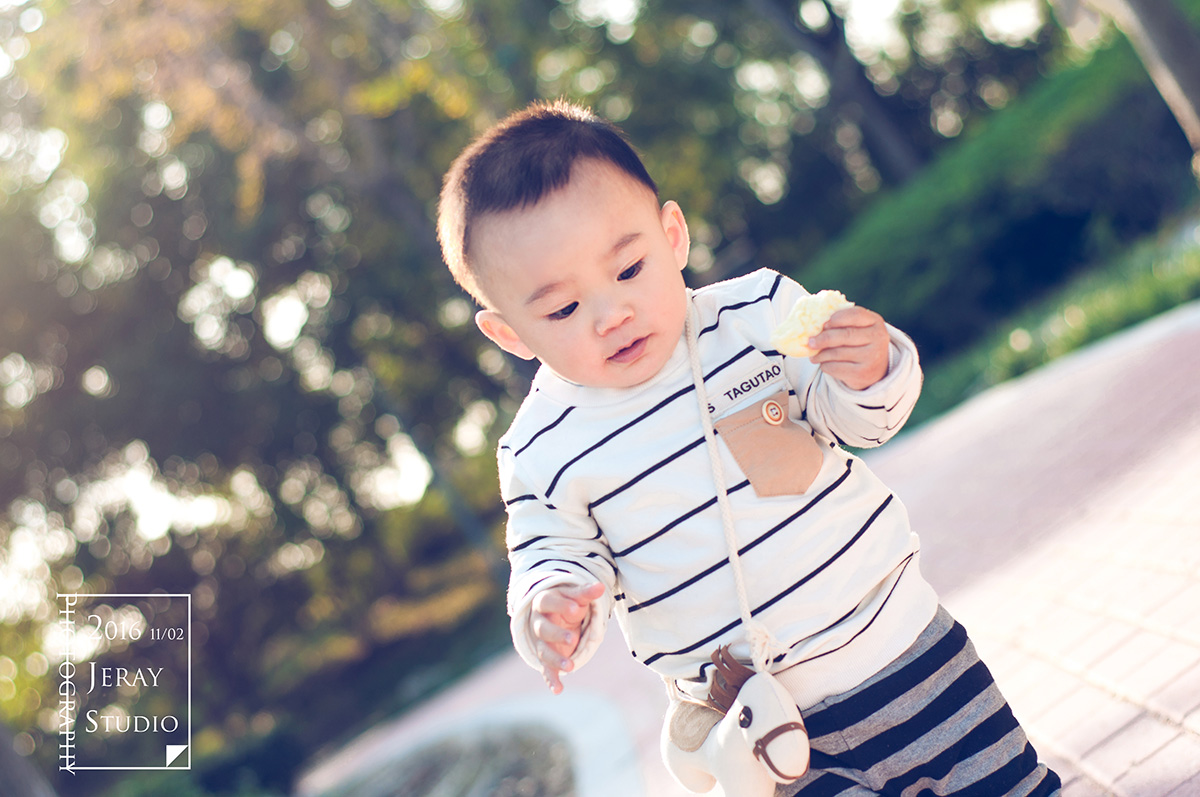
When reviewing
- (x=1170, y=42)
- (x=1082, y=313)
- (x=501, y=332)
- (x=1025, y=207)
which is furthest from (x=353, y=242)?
(x=501, y=332)

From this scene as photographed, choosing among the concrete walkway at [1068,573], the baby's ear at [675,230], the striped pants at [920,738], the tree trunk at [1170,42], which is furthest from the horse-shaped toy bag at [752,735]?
the tree trunk at [1170,42]

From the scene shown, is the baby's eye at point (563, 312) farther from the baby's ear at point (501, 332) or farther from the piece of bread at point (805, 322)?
the piece of bread at point (805, 322)

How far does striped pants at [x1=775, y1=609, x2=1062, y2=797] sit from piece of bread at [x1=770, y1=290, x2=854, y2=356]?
1.96 ft

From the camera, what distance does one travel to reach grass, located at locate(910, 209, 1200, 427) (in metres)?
7.21

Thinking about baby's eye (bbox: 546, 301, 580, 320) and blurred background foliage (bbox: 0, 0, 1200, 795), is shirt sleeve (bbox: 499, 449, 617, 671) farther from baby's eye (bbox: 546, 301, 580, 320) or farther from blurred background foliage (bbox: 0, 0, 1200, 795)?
blurred background foliage (bbox: 0, 0, 1200, 795)

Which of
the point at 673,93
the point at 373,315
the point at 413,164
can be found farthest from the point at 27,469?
the point at 673,93

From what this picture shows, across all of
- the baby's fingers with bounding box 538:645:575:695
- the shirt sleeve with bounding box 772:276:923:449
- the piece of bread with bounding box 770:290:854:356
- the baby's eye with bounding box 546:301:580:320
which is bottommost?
the baby's fingers with bounding box 538:645:575:695

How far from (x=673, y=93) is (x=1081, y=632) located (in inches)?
688

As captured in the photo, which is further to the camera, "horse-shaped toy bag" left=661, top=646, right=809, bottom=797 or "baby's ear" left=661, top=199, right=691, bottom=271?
"baby's ear" left=661, top=199, right=691, bottom=271

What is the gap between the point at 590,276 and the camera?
179 cm

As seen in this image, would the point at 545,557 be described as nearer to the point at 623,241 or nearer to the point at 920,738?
the point at 623,241

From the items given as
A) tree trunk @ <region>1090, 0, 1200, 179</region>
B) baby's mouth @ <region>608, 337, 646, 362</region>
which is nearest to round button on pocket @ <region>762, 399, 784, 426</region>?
baby's mouth @ <region>608, 337, 646, 362</region>

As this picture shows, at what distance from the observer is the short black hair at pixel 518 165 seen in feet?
5.92

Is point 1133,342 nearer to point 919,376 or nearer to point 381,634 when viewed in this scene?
point 919,376
